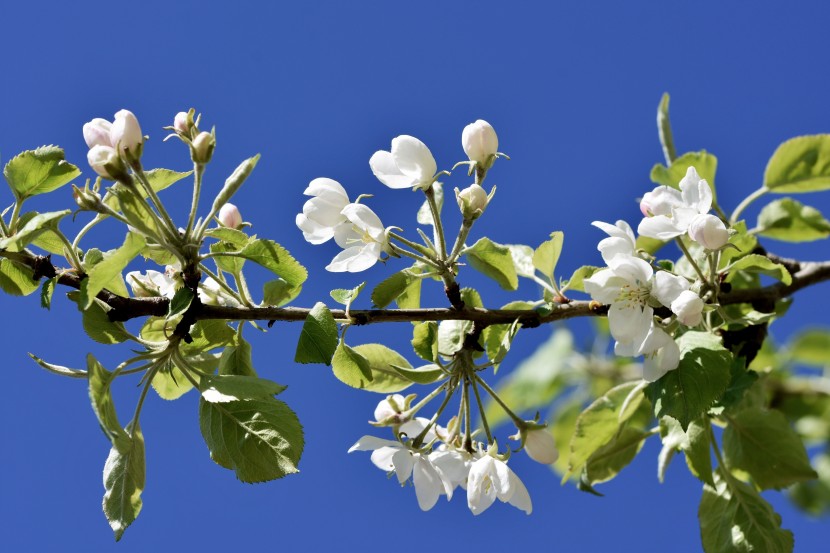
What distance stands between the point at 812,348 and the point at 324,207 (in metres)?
2.37

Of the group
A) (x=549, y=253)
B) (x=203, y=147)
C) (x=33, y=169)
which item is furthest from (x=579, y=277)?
(x=33, y=169)

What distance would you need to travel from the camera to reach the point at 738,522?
2115 millimetres

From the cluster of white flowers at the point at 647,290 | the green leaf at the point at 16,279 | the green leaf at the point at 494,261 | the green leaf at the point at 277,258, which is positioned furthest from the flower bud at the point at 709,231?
the green leaf at the point at 16,279

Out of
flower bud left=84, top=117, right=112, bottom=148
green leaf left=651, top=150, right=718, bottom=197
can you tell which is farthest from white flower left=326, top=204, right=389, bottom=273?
green leaf left=651, top=150, right=718, bottom=197

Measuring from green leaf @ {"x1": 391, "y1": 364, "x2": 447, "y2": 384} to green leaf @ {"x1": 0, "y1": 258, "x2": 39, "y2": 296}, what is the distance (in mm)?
727

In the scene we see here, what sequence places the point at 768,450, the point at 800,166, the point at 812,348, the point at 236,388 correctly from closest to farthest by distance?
the point at 236,388 → the point at 768,450 → the point at 800,166 → the point at 812,348

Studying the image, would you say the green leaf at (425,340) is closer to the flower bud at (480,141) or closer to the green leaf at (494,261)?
the green leaf at (494,261)

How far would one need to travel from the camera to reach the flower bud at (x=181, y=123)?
1.73m

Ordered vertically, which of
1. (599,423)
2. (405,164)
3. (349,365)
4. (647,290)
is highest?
(405,164)

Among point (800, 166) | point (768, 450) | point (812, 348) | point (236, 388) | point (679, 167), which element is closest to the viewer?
point (236, 388)

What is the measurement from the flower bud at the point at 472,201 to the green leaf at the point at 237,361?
0.53m

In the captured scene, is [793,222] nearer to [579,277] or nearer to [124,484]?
[579,277]

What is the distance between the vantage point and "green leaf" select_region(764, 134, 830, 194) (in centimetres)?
252

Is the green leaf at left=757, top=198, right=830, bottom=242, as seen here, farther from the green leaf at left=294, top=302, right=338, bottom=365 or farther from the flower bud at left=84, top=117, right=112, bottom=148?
the flower bud at left=84, top=117, right=112, bottom=148
